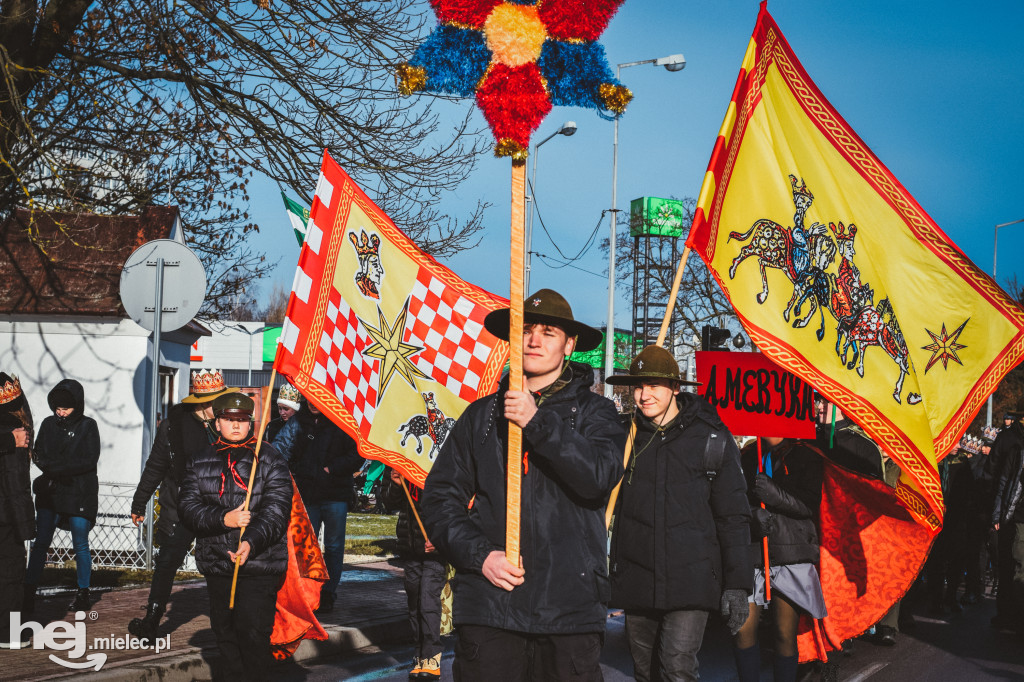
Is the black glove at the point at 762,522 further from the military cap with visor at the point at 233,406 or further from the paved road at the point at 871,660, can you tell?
the military cap with visor at the point at 233,406

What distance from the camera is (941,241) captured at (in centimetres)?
671

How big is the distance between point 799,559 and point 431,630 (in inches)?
99.3

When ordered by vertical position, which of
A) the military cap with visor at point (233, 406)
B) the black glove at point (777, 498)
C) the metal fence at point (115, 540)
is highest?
the military cap with visor at point (233, 406)

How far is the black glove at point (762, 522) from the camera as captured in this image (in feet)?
21.0

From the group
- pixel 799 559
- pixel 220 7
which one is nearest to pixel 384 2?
pixel 220 7

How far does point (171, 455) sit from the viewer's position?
27.6 feet

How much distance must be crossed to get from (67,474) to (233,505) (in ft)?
12.3

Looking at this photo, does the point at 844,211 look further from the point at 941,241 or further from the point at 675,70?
the point at 675,70

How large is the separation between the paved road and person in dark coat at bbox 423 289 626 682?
12.8ft

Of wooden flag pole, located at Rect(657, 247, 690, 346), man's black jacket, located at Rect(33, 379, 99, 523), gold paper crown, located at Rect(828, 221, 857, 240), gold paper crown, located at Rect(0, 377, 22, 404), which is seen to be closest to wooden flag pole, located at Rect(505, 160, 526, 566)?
wooden flag pole, located at Rect(657, 247, 690, 346)

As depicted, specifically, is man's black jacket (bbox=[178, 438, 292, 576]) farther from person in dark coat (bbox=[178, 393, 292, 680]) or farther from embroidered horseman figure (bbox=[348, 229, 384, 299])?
embroidered horseman figure (bbox=[348, 229, 384, 299])

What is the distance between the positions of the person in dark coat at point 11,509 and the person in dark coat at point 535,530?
456 cm

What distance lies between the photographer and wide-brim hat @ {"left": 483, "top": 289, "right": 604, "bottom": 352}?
13.0ft

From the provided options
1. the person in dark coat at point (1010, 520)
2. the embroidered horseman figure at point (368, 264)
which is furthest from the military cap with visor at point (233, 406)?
the person in dark coat at point (1010, 520)
